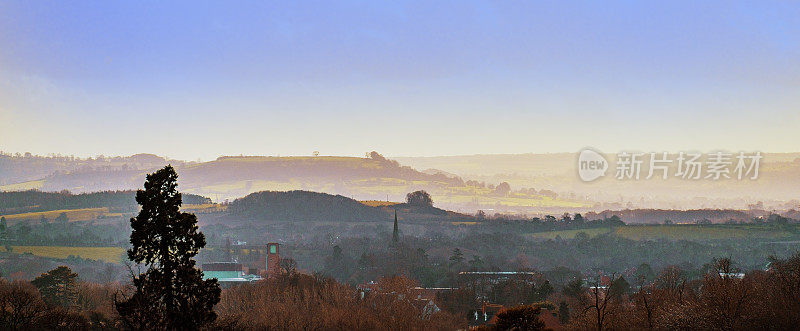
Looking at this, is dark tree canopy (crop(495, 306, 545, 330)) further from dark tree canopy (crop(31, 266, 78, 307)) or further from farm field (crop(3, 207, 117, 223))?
farm field (crop(3, 207, 117, 223))

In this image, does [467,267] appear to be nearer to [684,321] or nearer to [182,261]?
[684,321]

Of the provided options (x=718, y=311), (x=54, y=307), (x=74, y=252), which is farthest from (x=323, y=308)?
(x=74, y=252)

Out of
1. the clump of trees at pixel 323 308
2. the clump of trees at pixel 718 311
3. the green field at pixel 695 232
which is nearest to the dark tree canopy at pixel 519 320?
the clump of trees at pixel 718 311

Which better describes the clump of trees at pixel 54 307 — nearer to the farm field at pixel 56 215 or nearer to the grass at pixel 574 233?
the farm field at pixel 56 215

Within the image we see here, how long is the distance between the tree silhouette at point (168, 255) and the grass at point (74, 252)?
114m

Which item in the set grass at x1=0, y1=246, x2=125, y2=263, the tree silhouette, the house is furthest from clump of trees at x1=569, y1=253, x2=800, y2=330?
grass at x1=0, y1=246, x2=125, y2=263

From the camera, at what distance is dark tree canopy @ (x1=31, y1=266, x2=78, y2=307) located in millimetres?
77188

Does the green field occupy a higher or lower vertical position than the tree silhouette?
lower

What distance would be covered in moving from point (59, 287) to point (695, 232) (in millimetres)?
132692

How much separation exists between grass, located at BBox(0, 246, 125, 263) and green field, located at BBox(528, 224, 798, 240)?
3488 inches

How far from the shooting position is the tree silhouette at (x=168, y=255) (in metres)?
35.8

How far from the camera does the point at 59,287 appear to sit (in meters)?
79.7

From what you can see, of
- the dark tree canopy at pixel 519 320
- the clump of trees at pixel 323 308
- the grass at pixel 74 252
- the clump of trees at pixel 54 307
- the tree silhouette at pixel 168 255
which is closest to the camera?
the tree silhouette at pixel 168 255

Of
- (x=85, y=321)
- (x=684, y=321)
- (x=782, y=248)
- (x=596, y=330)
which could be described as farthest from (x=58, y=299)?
(x=782, y=248)
